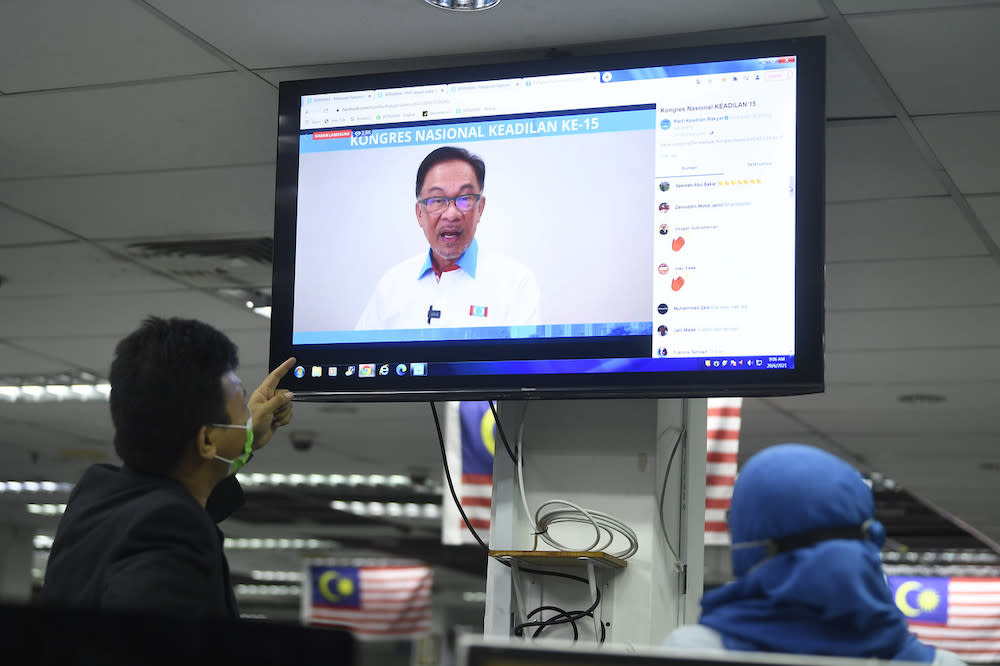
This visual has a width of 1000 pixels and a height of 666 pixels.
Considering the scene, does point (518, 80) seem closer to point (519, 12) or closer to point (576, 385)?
point (519, 12)

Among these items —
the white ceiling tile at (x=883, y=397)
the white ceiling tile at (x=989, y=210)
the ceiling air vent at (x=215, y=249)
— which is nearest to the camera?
the white ceiling tile at (x=989, y=210)

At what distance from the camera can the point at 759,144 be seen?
9.45ft

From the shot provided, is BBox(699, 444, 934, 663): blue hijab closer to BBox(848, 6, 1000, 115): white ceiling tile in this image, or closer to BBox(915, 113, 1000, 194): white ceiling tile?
BBox(848, 6, 1000, 115): white ceiling tile

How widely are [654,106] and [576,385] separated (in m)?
0.67

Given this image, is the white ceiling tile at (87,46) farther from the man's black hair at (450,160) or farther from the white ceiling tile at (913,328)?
the white ceiling tile at (913,328)

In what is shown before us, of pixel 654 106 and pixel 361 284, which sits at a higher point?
pixel 654 106

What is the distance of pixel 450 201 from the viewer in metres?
3.11

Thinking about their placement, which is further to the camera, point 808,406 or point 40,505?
point 40,505

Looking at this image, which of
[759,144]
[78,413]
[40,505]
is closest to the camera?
[759,144]

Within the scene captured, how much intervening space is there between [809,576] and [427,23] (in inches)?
78.6

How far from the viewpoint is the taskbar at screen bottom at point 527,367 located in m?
2.80

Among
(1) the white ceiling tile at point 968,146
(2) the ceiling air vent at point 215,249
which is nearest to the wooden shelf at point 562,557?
(1) the white ceiling tile at point 968,146

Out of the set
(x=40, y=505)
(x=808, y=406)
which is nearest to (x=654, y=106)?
(x=808, y=406)

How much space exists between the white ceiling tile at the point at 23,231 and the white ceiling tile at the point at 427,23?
1883 mm
